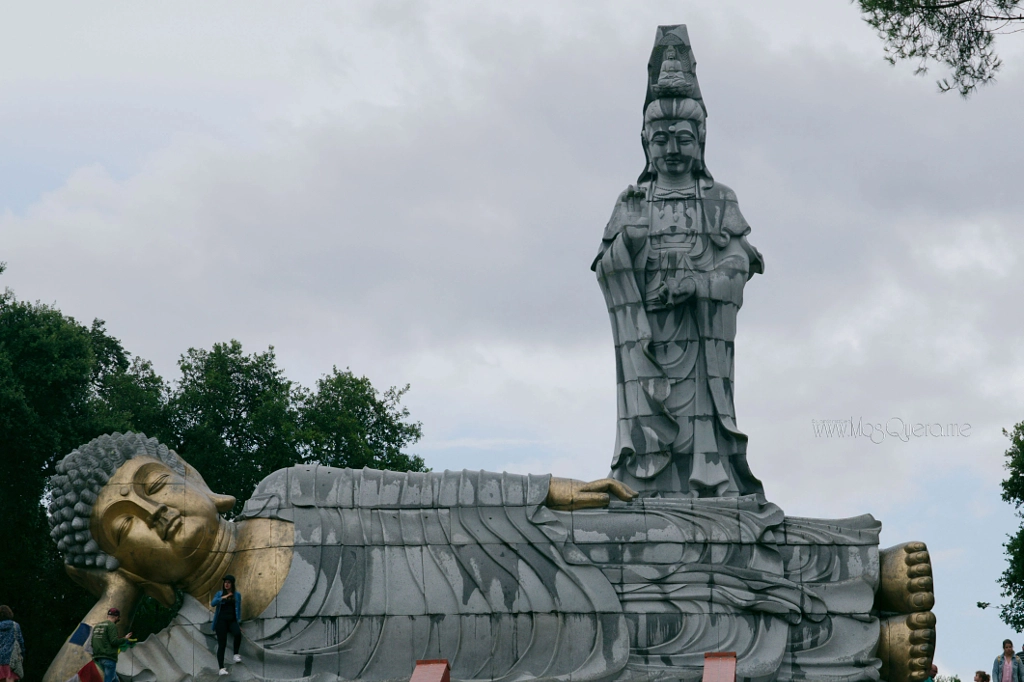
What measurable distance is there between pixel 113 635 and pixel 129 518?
144cm

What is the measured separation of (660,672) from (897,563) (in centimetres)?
287

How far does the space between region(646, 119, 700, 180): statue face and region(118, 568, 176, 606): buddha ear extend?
7.57 m

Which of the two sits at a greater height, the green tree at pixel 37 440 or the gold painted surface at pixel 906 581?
the green tree at pixel 37 440

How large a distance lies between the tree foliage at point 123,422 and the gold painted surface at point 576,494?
1114 cm

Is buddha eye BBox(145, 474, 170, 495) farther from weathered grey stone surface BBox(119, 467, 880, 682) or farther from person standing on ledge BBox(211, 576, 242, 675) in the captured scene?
person standing on ledge BBox(211, 576, 242, 675)

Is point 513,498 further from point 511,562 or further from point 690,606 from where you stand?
point 690,606

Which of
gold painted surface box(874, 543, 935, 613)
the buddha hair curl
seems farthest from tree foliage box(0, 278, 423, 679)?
gold painted surface box(874, 543, 935, 613)

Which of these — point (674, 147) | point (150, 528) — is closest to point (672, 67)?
point (674, 147)

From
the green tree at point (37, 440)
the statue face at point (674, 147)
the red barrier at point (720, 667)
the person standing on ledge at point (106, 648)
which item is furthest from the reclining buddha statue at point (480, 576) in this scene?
the green tree at point (37, 440)

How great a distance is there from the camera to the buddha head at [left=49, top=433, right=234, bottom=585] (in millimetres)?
17844

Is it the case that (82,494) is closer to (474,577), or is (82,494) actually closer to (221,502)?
(221,502)

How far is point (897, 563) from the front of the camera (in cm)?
1836

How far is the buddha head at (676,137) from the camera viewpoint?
811 inches

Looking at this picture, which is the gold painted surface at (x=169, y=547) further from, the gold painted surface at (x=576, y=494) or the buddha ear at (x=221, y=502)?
the gold painted surface at (x=576, y=494)
